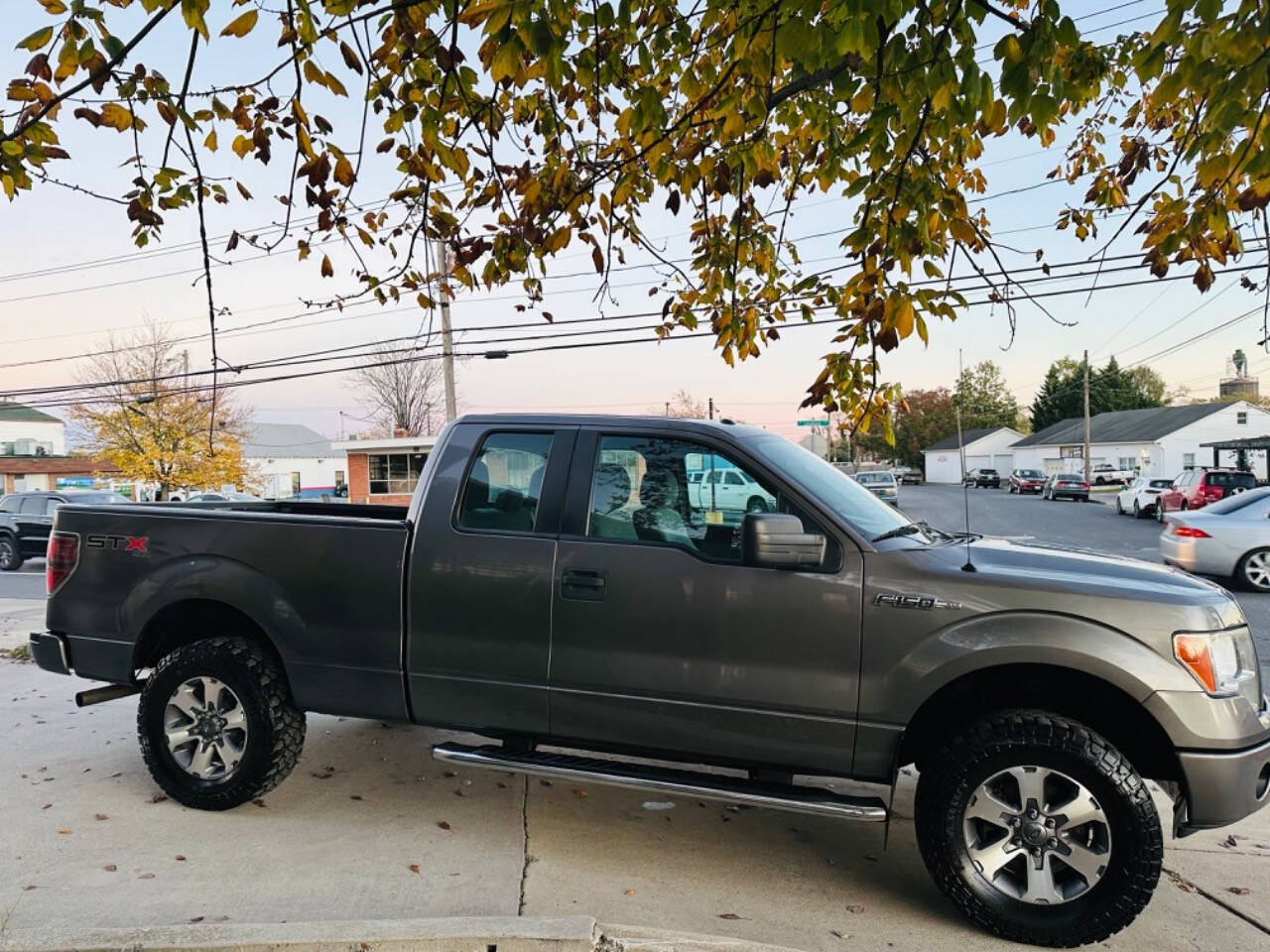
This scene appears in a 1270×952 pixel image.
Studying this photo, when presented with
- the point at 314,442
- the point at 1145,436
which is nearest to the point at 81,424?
the point at 314,442

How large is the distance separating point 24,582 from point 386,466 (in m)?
22.7

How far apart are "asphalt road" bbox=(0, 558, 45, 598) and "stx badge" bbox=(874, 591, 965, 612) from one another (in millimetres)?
16653

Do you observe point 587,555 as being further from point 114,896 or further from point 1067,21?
point 1067,21

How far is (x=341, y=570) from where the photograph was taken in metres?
Answer: 4.13

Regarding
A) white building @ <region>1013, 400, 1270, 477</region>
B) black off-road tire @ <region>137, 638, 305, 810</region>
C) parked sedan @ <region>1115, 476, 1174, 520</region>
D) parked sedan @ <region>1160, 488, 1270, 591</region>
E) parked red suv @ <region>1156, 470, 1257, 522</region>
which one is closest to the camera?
black off-road tire @ <region>137, 638, 305, 810</region>

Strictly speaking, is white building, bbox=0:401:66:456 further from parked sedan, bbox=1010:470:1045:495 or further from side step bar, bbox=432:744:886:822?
side step bar, bbox=432:744:886:822

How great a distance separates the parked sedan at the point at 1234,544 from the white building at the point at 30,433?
243 ft

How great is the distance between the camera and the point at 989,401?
339ft

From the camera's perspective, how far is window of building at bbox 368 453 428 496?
39.5 meters

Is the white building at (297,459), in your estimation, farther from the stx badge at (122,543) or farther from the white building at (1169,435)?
the stx badge at (122,543)

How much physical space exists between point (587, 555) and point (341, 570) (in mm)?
1228

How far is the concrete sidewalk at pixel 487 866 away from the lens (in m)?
3.26

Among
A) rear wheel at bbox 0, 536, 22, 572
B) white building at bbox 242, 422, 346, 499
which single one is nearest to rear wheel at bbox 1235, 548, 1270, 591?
rear wheel at bbox 0, 536, 22, 572

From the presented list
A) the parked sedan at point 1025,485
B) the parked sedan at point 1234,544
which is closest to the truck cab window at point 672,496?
the parked sedan at point 1234,544
